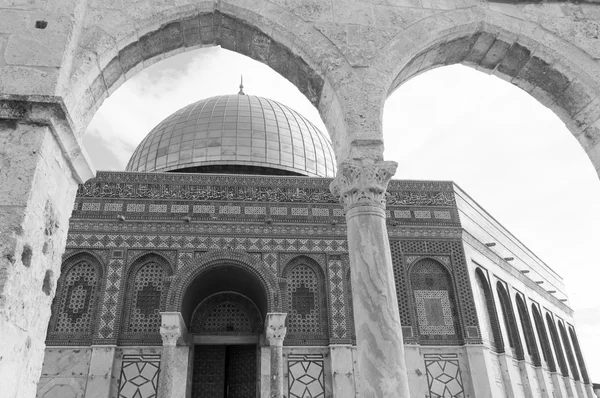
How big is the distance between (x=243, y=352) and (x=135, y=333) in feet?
8.99

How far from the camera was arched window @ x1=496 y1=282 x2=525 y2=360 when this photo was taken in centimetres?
1346

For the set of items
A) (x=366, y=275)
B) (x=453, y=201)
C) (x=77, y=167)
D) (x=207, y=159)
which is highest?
(x=207, y=159)

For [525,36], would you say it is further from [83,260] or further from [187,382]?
[83,260]

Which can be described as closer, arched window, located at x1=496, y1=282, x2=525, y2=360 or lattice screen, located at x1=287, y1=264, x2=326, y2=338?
lattice screen, located at x1=287, y1=264, x2=326, y2=338

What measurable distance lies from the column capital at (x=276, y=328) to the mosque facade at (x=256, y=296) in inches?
1.2

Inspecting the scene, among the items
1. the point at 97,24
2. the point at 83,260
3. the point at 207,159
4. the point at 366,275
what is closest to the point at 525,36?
the point at 366,275

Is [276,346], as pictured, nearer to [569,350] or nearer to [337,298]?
[337,298]

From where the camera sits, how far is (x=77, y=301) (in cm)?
1142

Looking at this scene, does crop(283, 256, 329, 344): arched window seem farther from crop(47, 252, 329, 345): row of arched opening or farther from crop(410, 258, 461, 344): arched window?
crop(410, 258, 461, 344): arched window

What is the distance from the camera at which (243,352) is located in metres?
12.4

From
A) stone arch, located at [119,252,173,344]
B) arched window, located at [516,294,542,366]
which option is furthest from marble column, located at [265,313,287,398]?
arched window, located at [516,294,542,366]

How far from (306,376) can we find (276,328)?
1.45 metres

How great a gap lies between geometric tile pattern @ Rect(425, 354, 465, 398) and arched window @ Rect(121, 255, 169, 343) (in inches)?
254

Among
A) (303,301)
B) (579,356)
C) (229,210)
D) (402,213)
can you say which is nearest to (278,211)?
(229,210)
